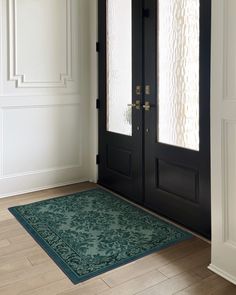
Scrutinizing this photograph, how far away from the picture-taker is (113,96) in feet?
12.8

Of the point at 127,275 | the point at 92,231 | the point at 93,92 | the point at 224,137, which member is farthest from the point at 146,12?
the point at 127,275

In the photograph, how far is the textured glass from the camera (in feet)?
9.44

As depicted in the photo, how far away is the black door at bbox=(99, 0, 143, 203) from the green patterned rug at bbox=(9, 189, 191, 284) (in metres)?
0.31

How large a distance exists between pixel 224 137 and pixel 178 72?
100cm

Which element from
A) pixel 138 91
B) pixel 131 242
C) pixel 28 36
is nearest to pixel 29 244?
pixel 131 242

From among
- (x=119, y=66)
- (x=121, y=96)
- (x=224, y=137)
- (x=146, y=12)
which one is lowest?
(x=224, y=137)

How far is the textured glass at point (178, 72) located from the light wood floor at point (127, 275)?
0.88 m

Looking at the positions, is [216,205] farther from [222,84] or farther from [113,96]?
[113,96]

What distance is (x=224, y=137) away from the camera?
2232 millimetres

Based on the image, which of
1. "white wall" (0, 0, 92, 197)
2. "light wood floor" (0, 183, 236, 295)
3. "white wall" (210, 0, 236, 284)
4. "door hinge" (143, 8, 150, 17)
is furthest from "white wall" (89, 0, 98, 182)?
"white wall" (210, 0, 236, 284)

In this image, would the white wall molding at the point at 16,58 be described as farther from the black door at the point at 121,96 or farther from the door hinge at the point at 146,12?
the door hinge at the point at 146,12

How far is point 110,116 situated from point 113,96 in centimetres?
23

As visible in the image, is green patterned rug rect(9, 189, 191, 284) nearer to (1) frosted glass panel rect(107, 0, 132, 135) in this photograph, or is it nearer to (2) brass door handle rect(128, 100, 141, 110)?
(1) frosted glass panel rect(107, 0, 132, 135)

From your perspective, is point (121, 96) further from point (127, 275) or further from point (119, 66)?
point (127, 275)
